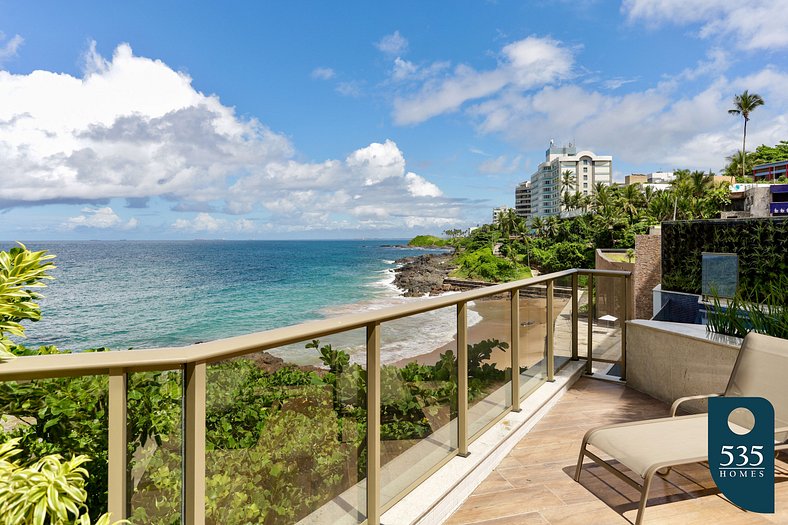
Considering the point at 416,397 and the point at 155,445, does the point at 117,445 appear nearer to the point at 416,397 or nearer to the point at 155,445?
the point at 155,445

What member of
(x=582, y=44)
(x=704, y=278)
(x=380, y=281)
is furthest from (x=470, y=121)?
(x=704, y=278)

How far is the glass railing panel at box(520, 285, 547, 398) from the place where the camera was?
395cm

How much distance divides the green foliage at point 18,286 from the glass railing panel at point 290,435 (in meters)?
0.57

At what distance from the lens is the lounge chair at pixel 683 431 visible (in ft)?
7.86

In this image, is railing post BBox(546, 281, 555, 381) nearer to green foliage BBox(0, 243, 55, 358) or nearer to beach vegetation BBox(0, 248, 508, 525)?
beach vegetation BBox(0, 248, 508, 525)

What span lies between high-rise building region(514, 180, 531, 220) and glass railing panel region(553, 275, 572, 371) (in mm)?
144996

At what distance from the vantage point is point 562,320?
480cm

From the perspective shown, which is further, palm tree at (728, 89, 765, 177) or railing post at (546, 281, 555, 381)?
palm tree at (728, 89, 765, 177)

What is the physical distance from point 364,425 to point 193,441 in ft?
3.09

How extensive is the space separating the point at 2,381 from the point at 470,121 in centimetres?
8810

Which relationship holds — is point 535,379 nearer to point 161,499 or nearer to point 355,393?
point 355,393

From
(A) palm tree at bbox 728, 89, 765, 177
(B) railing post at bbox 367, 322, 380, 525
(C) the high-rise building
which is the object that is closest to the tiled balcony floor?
(B) railing post at bbox 367, 322, 380, 525

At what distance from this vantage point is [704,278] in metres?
14.5

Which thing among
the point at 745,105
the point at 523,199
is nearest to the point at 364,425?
the point at 745,105
